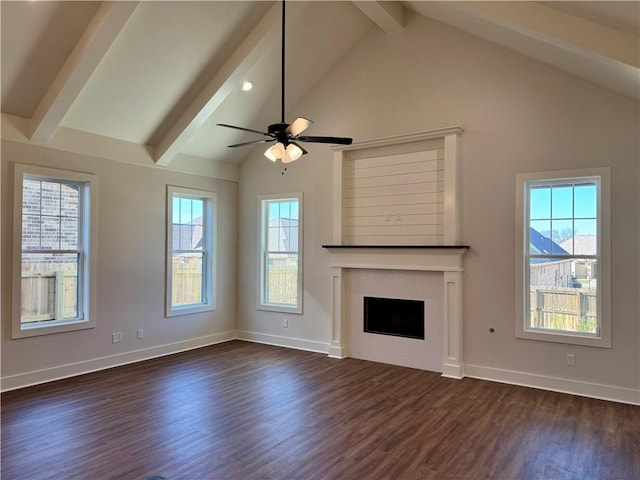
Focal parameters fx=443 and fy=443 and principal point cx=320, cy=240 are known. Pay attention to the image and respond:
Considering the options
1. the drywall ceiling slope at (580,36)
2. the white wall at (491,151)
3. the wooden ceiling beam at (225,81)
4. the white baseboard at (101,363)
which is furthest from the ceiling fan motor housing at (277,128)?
the white baseboard at (101,363)

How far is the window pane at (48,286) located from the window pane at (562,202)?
5.41 m

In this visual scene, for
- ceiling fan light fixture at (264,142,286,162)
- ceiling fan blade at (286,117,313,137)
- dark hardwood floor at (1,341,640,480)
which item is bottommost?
dark hardwood floor at (1,341,640,480)

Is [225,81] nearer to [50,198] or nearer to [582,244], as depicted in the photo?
[50,198]

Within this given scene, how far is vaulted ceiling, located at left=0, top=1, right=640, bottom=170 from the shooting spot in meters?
3.67

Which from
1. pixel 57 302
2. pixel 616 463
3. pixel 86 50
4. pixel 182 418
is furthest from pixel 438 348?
pixel 86 50

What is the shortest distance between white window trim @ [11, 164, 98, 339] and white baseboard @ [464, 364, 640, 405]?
450 cm

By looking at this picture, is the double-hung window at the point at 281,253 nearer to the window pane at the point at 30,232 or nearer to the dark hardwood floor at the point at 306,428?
the dark hardwood floor at the point at 306,428

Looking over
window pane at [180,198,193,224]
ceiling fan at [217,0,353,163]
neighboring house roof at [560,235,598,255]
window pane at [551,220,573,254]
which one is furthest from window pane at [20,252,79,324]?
neighboring house roof at [560,235,598,255]

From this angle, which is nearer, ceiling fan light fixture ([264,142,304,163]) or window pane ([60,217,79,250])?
ceiling fan light fixture ([264,142,304,163])

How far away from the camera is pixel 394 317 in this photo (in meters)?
5.74

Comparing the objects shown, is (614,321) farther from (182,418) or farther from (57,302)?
(57,302)

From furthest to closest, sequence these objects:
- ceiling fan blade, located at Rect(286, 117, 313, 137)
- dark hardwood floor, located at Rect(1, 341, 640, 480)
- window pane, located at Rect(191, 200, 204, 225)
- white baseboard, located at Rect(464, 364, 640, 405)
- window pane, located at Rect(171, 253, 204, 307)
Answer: window pane, located at Rect(191, 200, 204, 225)
window pane, located at Rect(171, 253, 204, 307)
white baseboard, located at Rect(464, 364, 640, 405)
ceiling fan blade, located at Rect(286, 117, 313, 137)
dark hardwood floor, located at Rect(1, 341, 640, 480)

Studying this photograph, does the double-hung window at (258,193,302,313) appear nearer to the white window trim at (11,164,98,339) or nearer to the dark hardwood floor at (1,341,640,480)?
the dark hardwood floor at (1,341,640,480)

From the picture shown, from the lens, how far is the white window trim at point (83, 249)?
4602 millimetres
